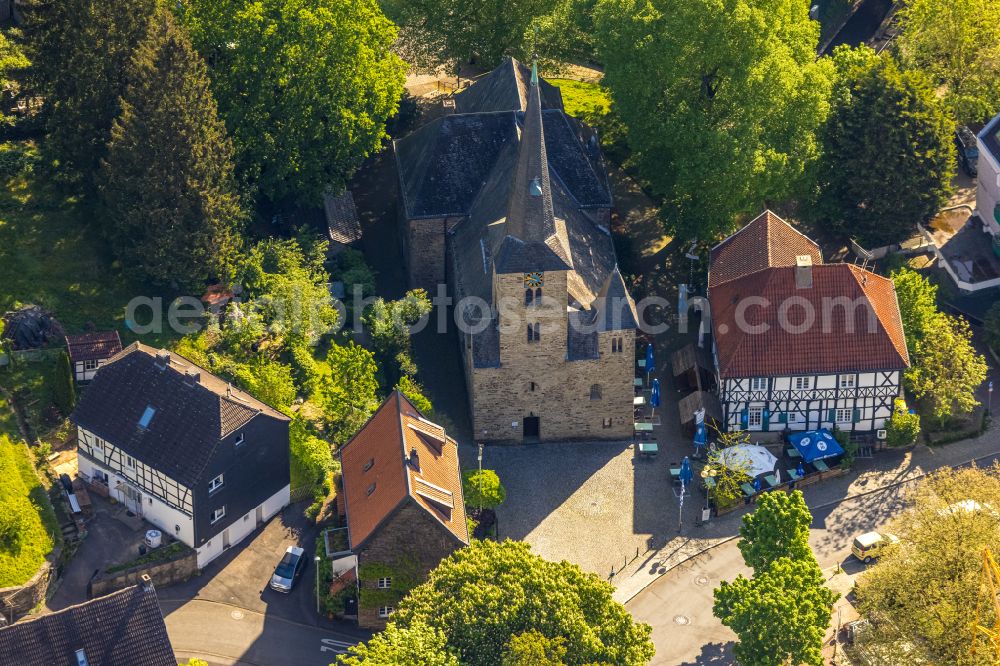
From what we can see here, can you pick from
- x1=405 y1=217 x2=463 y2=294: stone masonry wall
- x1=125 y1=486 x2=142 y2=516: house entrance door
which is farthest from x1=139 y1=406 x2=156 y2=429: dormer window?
x1=405 y1=217 x2=463 y2=294: stone masonry wall

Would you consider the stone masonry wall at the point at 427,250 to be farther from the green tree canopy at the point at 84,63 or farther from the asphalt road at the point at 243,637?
the asphalt road at the point at 243,637

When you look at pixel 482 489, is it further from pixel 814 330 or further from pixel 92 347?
pixel 92 347

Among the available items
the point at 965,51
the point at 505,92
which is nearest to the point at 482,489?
the point at 505,92

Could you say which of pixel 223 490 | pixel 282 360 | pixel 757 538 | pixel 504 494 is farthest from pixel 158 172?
pixel 757 538

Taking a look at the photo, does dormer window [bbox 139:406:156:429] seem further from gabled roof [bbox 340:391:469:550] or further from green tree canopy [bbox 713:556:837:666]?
green tree canopy [bbox 713:556:837:666]

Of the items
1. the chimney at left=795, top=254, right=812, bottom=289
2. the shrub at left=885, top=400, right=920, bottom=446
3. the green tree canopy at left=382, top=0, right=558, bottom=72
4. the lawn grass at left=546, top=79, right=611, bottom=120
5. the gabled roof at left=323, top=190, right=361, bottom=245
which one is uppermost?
the green tree canopy at left=382, top=0, right=558, bottom=72

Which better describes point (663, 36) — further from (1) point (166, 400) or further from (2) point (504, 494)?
(1) point (166, 400)
